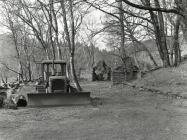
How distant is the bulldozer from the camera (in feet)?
44.1

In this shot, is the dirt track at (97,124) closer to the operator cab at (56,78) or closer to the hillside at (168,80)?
the operator cab at (56,78)

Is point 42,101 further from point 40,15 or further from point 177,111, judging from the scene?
point 40,15

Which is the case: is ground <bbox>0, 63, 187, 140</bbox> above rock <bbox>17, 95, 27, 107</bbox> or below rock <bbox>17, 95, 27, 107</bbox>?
below

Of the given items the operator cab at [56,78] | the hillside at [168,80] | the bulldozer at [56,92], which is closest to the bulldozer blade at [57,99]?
the bulldozer at [56,92]

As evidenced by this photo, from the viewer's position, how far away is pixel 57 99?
13.6m

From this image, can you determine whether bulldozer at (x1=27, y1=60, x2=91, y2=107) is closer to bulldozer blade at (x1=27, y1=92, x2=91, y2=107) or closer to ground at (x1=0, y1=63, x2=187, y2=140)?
bulldozer blade at (x1=27, y1=92, x2=91, y2=107)

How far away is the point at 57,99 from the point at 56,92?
48.1 inches

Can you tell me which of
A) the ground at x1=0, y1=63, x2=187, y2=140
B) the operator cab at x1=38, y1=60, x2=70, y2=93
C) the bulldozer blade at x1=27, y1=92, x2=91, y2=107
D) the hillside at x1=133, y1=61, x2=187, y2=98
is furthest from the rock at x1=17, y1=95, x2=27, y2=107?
the hillside at x1=133, y1=61, x2=187, y2=98

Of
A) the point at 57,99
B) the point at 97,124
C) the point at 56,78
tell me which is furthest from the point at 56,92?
the point at 97,124

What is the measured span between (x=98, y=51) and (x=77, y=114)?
Result: 6956 centimetres

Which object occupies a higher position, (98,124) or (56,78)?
(56,78)

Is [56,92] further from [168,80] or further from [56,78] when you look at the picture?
[168,80]

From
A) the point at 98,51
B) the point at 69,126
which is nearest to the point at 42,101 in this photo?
the point at 69,126

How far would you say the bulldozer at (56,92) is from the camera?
13.4m
